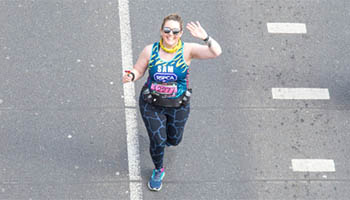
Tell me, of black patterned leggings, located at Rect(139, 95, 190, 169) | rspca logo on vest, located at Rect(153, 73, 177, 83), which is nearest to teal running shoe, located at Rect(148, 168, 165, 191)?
black patterned leggings, located at Rect(139, 95, 190, 169)

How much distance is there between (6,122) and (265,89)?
3360mm

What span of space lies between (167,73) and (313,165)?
7.99 feet

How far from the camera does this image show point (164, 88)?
226 inches

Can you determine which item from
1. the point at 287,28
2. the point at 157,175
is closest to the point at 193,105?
the point at 157,175

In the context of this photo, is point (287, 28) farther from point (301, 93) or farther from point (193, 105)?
point (193, 105)

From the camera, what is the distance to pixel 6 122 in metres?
6.90

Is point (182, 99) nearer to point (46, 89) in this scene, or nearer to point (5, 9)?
point (46, 89)

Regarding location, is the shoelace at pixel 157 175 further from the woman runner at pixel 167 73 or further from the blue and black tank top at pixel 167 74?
the blue and black tank top at pixel 167 74

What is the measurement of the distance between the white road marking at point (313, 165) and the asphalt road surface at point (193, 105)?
0.7 inches

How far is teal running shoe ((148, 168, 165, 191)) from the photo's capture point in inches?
256

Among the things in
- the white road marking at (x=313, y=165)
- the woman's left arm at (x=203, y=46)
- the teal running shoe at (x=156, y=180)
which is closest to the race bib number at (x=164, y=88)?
the woman's left arm at (x=203, y=46)

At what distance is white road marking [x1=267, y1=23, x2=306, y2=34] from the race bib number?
2.85m

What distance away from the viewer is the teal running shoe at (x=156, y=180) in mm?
6504

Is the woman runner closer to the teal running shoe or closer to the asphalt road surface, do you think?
the teal running shoe
